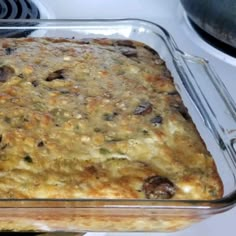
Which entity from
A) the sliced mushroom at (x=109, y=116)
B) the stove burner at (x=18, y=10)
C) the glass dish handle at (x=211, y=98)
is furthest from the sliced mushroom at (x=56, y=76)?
→ the stove burner at (x=18, y=10)

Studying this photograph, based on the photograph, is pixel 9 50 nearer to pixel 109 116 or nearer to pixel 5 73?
pixel 5 73

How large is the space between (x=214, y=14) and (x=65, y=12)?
41 cm

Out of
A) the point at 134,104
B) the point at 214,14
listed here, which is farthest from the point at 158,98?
the point at 214,14

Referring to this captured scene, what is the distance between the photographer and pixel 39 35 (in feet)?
4.10

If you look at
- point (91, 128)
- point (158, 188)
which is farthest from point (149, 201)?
point (91, 128)

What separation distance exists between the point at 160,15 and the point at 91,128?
0.68 meters

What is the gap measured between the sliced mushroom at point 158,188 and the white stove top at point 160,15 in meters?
0.47

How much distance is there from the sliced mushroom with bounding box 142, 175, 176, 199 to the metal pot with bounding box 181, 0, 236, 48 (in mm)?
488

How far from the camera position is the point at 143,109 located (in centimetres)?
100

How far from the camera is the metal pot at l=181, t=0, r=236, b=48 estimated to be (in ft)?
4.03

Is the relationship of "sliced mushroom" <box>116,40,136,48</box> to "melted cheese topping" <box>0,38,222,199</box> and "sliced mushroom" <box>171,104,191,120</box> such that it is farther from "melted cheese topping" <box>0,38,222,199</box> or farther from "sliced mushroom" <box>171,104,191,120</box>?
"sliced mushroom" <box>171,104,191,120</box>

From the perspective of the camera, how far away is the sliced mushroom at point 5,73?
3.35 ft

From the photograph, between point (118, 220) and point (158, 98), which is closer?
point (118, 220)

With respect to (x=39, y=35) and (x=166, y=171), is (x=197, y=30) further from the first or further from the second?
(x=166, y=171)
